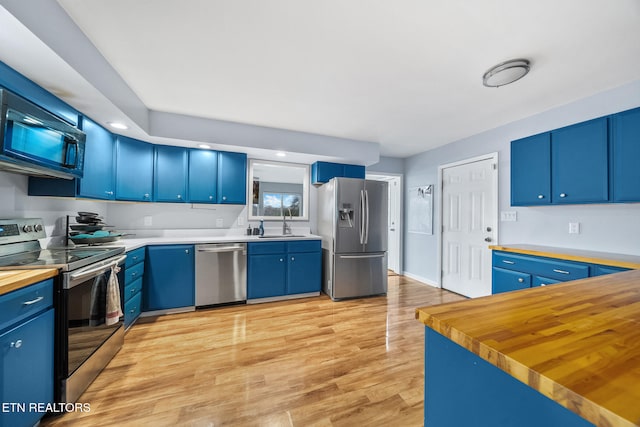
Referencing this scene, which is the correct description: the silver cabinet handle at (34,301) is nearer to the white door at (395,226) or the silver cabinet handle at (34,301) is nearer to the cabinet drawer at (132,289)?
the cabinet drawer at (132,289)

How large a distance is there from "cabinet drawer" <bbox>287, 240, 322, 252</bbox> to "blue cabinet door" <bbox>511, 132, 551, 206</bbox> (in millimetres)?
2511

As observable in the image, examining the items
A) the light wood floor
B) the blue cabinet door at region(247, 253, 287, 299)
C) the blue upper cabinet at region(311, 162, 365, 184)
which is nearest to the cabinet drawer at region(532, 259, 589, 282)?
the light wood floor

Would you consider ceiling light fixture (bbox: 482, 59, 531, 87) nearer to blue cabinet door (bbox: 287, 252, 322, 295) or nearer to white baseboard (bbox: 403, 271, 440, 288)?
blue cabinet door (bbox: 287, 252, 322, 295)

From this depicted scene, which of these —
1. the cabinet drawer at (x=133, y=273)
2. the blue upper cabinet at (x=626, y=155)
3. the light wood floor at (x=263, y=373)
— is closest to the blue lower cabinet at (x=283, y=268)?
the light wood floor at (x=263, y=373)

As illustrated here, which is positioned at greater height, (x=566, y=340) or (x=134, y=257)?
(x=566, y=340)

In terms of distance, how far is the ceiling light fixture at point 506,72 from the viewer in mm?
1923

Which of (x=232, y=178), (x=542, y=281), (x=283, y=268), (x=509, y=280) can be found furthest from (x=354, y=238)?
(x=542, y=281)

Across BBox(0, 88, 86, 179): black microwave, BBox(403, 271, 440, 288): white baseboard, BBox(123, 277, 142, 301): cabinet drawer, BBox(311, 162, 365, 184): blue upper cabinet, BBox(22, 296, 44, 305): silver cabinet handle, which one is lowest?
BBox(403, 271, 440, 288): white baseboard

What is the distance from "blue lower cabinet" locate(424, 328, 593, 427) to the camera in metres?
0.52

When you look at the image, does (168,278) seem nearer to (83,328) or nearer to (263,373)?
(83,328)

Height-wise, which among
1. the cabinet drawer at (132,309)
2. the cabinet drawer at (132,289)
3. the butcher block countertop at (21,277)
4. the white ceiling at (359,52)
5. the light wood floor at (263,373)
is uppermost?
the white ceiling at (359,52)

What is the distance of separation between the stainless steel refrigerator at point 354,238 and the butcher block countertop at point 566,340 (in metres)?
2.58

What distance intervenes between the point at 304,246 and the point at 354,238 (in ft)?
2.42

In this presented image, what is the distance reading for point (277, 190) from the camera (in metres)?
3.98
